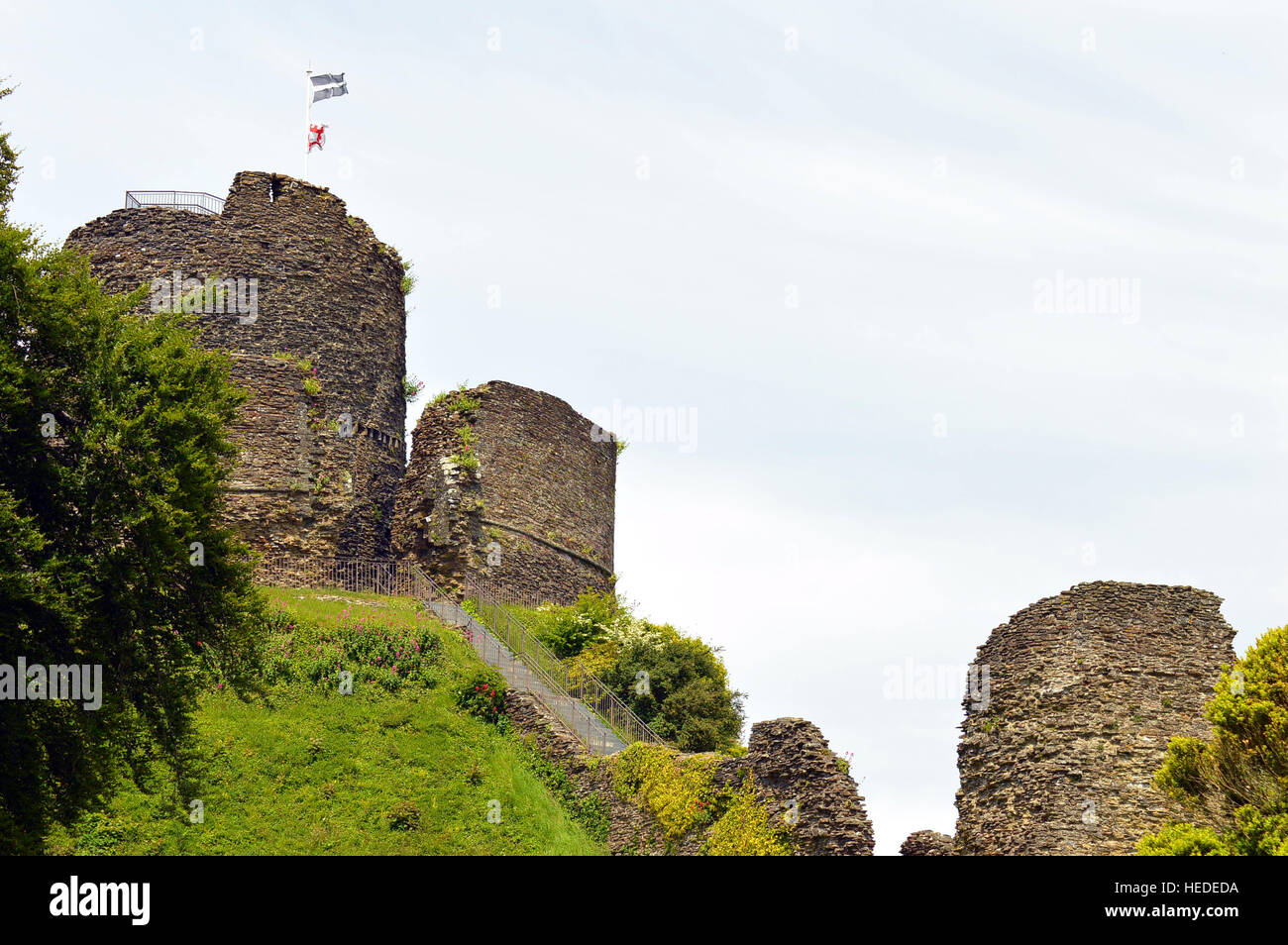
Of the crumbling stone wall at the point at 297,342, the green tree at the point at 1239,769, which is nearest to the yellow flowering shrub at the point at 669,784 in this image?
the green tree at the point at 1239,769

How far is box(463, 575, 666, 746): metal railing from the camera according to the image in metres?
32.3

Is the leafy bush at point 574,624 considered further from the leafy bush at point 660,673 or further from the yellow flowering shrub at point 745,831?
the yellow flowering shrub at point 745,831

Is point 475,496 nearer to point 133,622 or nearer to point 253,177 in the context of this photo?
point 253,177

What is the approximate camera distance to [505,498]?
4100cm

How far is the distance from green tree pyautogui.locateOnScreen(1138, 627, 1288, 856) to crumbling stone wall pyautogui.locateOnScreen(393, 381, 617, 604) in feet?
72.0

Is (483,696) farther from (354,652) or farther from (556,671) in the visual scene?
(556,671)

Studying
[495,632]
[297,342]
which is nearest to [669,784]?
[495,632]

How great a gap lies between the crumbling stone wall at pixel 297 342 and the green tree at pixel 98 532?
15.0 metres

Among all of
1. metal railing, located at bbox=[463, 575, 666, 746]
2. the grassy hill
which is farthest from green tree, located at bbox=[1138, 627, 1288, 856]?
metal railing, located at bbox=[463, 575, 666, 746]

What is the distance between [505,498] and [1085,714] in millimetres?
21672

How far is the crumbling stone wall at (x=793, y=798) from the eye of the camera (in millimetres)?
23234

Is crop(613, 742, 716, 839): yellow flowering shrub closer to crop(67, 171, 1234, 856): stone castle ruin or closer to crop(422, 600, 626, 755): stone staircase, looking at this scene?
crop(422, 600, 626, 755): stone staircase
